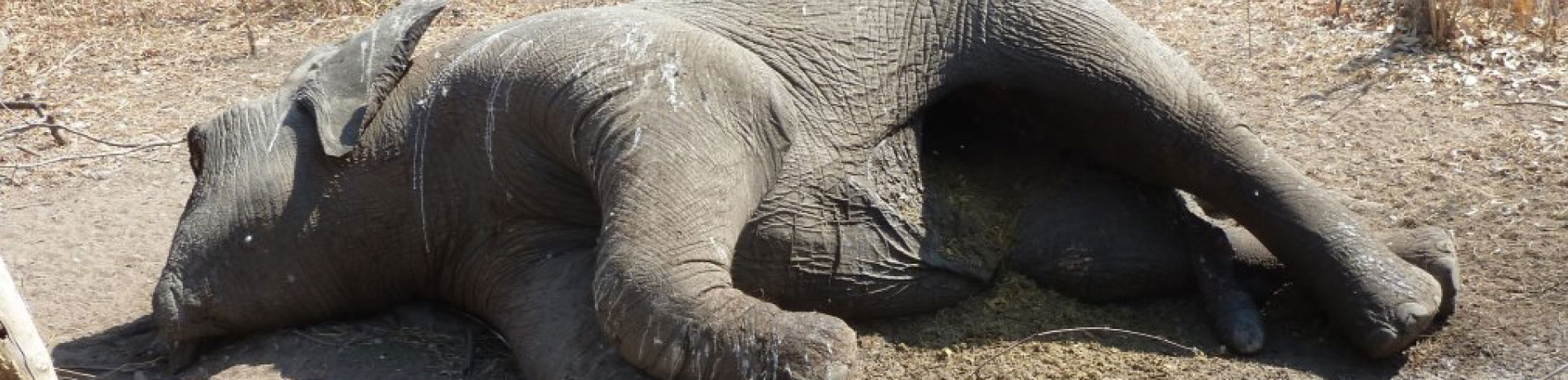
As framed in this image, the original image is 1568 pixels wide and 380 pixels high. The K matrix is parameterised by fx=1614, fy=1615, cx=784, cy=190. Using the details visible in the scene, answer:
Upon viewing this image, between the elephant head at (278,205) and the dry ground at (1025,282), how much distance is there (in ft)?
0.53

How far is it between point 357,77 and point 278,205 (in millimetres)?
404

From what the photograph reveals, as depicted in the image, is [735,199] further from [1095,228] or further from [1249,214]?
[1249,214]

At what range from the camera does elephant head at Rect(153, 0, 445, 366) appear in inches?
171

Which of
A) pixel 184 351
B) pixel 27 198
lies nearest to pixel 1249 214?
pixel 184 351

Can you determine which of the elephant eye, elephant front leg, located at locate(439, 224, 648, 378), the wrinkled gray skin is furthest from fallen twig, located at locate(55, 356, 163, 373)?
elephant front leg, located at locate(439, 224, 648, 378)

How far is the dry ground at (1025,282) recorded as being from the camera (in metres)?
4.38

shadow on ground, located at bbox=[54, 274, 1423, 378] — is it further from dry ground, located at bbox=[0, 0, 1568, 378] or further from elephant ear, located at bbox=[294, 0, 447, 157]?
elephant ear, located at bbox=[294, 0, 447, 157]

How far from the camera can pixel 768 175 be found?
421 centimetres

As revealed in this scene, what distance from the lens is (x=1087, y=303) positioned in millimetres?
4688

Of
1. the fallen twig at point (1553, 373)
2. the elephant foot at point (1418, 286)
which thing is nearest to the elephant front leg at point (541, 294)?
the elephant foot at point (1418, 286)

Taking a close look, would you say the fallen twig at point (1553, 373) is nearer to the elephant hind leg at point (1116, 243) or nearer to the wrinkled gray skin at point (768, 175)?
the wrinkled gray skin at point (768, 175)

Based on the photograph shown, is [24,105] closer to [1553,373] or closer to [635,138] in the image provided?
[635,138]

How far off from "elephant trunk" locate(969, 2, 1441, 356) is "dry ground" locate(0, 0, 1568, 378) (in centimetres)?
28

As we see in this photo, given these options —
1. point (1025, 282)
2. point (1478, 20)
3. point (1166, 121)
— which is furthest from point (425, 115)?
point (1478, 20)
